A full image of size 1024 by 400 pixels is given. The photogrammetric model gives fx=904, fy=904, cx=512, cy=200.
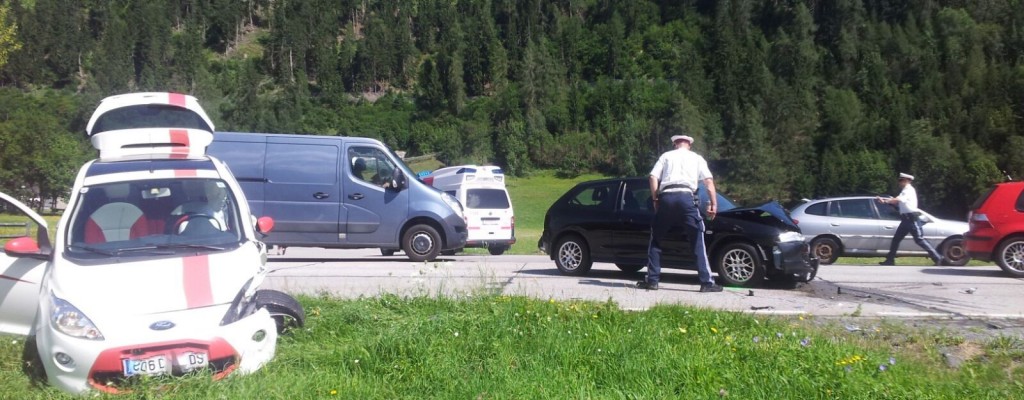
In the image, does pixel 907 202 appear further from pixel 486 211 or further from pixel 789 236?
pixel 486 211

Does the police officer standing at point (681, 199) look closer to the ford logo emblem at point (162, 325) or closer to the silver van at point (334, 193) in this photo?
the ford logo emblem at point (162, 325)

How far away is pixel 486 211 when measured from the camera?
2247cm

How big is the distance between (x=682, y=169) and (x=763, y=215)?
1659 mm

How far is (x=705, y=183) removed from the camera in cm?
979

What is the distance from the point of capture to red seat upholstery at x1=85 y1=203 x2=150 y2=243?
6.62 metres

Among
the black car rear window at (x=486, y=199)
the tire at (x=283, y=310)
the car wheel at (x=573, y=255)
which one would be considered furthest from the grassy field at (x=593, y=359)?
the black car rear window at (x=486, y=199)

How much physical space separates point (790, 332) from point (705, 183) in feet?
10.3

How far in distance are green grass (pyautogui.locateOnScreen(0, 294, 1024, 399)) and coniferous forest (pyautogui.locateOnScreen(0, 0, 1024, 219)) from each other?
60.7 ft

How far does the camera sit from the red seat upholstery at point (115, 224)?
6.62 meters

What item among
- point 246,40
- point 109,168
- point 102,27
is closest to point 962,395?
point 109,168

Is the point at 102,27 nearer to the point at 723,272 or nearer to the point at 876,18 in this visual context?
the point at 876,18

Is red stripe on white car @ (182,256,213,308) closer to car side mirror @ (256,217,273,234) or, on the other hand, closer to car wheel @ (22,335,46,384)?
car side mirror @ (256,217,273,234)

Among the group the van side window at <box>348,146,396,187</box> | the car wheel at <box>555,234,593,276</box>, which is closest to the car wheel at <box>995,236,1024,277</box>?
the car wheel at <box>555,234,593,276</box>

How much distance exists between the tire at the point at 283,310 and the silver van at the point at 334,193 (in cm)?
727
